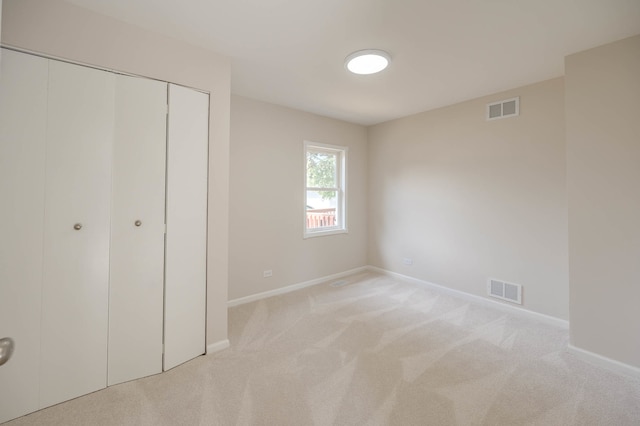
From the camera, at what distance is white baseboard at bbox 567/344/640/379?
2080mm

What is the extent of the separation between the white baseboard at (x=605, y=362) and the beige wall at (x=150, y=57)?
305 centimetres

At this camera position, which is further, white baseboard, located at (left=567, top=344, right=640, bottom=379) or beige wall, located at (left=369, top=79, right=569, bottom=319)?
beige wall, located at (left=369, top=79, right=569, bottom=319)

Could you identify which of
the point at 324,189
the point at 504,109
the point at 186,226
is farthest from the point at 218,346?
the point at 504,109

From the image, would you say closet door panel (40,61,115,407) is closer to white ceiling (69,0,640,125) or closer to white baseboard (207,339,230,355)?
white ceiling (69,0,640,125)

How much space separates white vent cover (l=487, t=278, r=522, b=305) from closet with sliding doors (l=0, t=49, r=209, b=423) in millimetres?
3280

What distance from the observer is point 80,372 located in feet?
6.11

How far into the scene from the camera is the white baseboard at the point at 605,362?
81.9 inches

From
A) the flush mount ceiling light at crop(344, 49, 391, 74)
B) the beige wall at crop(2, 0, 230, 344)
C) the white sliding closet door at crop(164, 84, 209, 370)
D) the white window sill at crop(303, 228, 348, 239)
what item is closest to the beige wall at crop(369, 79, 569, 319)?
the white window sill at crop(303, 228, 348, 239)

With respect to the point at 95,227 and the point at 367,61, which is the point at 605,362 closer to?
the point at 367,61

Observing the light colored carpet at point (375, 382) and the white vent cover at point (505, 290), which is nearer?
the light colored carpet at point (375, 382)

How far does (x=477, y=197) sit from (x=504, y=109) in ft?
3.51

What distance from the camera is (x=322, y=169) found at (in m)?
4.48

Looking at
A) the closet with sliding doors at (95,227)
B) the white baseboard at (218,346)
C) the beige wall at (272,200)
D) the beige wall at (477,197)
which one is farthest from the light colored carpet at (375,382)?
the beige wall at (272,200)

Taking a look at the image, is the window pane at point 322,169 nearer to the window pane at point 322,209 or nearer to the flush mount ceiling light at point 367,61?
the window pane at point 322,209
